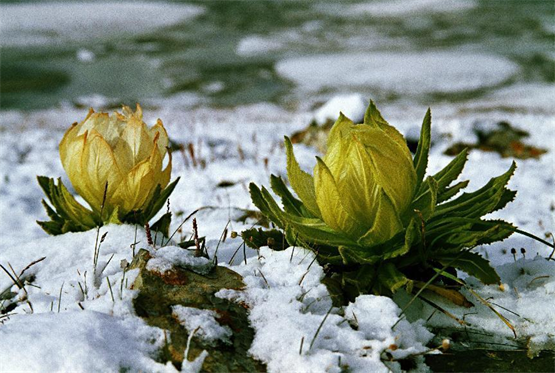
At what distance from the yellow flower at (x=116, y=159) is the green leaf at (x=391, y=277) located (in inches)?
40.5

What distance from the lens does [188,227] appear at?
141 inches

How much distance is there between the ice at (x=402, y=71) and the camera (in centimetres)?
1875

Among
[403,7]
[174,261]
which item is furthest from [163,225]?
[403,7]

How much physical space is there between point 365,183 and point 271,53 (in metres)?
22.0

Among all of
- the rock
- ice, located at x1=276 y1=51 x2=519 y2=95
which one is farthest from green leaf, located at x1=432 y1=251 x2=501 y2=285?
ice, located at x1=276 y1=51 x2=519 y2=95

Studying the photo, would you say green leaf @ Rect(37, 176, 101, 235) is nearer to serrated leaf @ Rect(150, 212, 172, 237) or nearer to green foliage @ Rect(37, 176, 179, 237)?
green foliage @ Rect(37, 176, 179, 237)

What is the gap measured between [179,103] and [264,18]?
16508 millimetres

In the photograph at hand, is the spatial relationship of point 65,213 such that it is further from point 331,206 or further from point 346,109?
point 346,109

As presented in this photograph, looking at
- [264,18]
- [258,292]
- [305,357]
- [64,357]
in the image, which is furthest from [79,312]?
[264,18]

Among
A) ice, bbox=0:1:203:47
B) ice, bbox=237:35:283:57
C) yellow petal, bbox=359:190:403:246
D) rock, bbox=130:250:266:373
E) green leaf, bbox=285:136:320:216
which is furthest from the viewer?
ice, bbox=0:1:203:47

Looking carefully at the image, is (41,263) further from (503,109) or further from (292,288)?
(503,109)

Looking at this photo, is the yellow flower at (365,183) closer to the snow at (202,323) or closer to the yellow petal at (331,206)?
the yellow petal at (331,206)

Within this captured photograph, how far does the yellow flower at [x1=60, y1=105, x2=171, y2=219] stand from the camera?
2607mm

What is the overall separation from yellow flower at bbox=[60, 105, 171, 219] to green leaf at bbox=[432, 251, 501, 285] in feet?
4.01
